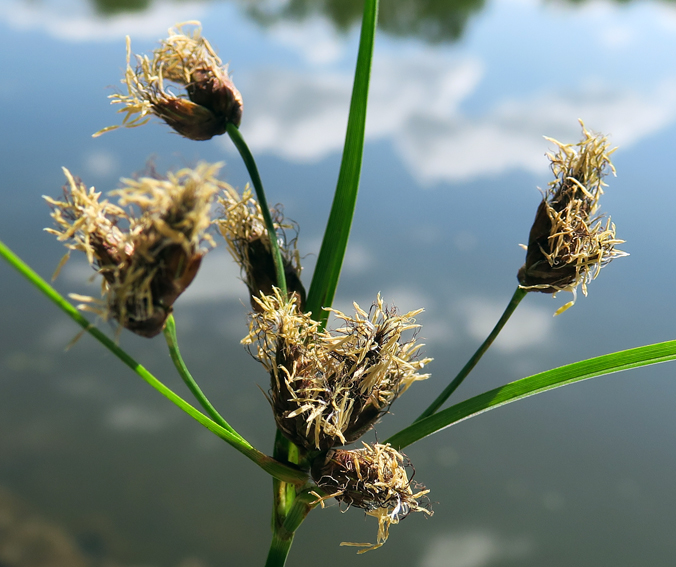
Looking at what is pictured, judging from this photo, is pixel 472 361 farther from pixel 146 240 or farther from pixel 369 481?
pixel 146 240

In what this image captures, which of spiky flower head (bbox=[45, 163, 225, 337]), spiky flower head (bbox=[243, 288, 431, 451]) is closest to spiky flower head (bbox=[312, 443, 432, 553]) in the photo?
spiky flower head (bbox=[243, 288, 431, 451])

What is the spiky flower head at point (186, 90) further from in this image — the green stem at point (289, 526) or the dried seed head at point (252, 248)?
the green stem at point (289, 526)

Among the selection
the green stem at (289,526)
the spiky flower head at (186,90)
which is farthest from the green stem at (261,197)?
the green stem at (289,526)

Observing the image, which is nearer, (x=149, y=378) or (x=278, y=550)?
(x=149, y=378)

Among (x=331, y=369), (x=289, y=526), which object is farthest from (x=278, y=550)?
(x=331, y=369)

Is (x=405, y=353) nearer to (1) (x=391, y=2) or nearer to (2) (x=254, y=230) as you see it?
(2) (x=254, y=230)

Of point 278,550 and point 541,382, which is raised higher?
point 541,382
